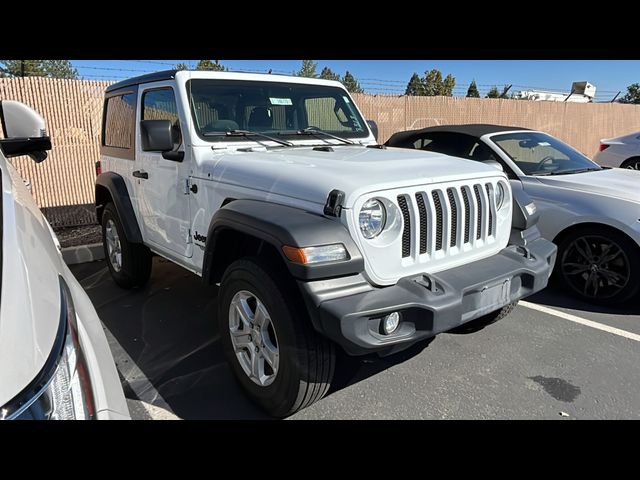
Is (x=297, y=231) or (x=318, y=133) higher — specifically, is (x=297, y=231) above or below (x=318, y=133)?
below

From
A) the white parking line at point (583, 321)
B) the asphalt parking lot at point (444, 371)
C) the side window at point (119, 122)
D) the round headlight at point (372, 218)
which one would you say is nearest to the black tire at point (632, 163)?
the asphalt parking lot at point (444, 371)

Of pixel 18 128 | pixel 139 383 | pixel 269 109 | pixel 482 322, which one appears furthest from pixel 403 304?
pixel 18 128

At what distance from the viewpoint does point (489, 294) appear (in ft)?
8.48

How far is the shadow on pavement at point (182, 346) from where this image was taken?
292 cm

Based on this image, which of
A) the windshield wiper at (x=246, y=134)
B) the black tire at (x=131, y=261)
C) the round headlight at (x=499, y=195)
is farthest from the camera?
the black tire at (x=131, y=261)

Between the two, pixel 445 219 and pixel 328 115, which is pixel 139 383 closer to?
pixel 445 219

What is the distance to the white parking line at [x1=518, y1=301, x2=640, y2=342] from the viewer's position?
12.4ft

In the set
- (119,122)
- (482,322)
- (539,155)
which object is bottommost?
(482,322)

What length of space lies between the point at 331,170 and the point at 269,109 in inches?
56.0

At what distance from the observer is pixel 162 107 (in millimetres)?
3877

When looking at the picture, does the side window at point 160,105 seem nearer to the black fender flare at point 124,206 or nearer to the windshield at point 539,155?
the black fender flare at point 124,206

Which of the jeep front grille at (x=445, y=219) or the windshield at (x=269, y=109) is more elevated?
the windshield at (x=269, y=109)
